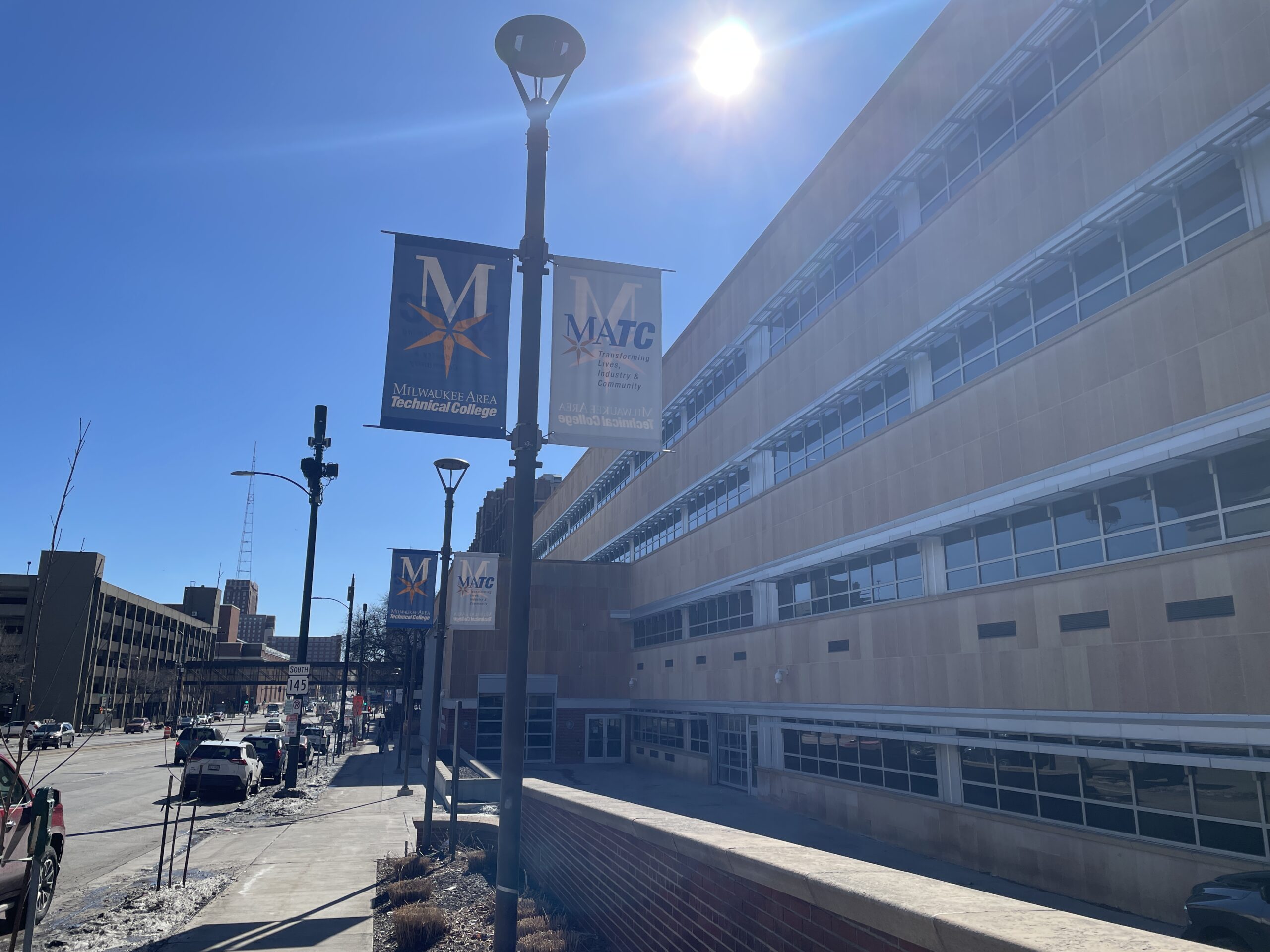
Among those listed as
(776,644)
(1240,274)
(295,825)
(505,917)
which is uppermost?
(1240,274)

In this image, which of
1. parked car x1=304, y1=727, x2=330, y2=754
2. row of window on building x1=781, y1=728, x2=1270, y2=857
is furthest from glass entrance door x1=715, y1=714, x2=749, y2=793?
parked car x1=304, y1=727, x2=330, y2=754

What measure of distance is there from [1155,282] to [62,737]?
59.1m

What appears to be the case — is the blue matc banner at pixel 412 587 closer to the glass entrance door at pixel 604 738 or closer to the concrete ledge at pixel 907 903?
the glass entrance door at pixel 604 738

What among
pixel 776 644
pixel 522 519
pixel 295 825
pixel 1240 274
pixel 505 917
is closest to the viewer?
pixel 505 917

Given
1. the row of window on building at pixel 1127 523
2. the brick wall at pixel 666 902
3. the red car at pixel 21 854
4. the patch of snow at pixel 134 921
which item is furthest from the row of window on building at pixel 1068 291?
the red car at pixel 21 854

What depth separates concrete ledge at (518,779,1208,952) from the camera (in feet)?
11.6

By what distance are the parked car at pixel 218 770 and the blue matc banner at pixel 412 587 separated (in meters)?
6.02

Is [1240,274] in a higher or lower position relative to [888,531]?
higher

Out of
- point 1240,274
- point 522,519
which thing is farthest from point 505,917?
point 1240,274

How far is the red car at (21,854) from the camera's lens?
9.03 meters

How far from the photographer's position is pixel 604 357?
8328 millimetres

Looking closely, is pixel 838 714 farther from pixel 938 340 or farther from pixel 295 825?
pixel 295 825

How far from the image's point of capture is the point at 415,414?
26.2ft

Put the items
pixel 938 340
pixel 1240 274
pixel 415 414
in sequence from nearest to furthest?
1. pixel 415 414
2. pixel 1240 274
3. pixel 938 340
